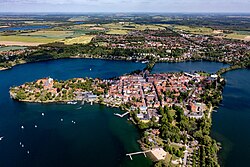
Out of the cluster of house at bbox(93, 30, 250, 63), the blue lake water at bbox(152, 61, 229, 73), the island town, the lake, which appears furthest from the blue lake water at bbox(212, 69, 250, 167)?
the cluster of house at bbox(93, 30, 250, 63)

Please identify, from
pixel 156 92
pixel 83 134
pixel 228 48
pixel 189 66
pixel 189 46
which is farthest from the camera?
pixel 189 46

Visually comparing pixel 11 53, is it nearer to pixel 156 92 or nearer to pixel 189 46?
pixel 156 92

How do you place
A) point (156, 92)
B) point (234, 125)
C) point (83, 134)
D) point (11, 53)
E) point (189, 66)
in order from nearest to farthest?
point (83, 134) < point (234, 125) < point (156, 92) < point (189, 66) < point (11, 53)

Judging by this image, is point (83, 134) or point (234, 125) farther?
point (234, 125)

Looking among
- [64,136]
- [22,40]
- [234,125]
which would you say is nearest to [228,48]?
[234,125]

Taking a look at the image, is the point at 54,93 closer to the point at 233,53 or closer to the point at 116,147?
A: the point at 116,147

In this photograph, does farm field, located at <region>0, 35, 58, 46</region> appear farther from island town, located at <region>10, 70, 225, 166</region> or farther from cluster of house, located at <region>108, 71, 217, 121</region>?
cluster of house, located at <region>108, 71, 217, 121</region>

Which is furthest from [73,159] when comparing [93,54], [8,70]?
[93,54]

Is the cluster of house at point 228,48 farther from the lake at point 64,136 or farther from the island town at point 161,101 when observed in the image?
the lake at point 64,136
